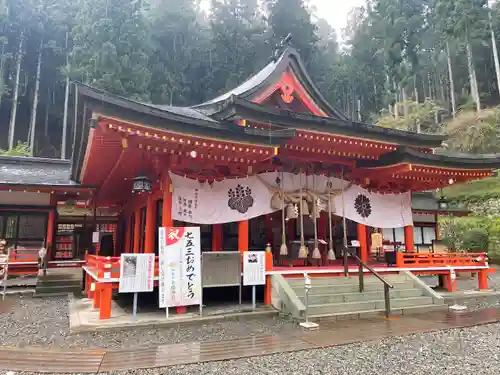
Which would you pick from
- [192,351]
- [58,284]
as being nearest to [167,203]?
[192,351]

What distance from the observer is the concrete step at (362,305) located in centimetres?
738

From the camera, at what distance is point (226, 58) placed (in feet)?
127

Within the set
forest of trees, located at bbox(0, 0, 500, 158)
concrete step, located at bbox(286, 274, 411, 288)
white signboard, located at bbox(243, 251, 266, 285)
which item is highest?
forest of trees, located at bbox(0, 0, 500, 158)

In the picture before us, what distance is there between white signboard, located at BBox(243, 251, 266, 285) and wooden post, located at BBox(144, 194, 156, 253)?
2541 mm

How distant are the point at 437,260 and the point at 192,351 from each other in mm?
8207

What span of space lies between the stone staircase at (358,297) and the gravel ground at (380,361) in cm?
185

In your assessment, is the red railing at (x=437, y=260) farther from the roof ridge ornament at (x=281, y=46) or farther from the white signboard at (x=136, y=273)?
the roof ridge ornament at (x=281, y=46)

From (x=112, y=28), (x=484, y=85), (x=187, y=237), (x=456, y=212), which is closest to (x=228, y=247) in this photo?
(x=187, y=237)

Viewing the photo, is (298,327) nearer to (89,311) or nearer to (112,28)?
(89,311)

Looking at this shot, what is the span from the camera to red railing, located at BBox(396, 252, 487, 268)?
389 inches

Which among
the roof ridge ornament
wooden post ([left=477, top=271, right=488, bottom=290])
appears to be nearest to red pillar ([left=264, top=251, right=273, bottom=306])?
the roof ridge ornament

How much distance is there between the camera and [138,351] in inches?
199

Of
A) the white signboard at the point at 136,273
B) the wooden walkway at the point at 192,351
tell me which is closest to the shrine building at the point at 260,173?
the white signboard at the point at 136,273

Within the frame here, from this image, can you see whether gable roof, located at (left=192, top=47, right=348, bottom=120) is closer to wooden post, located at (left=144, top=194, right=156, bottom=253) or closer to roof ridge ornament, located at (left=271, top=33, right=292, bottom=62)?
roof ridge ornament, located at (left=271, top=33, right=292, bottom=62)
